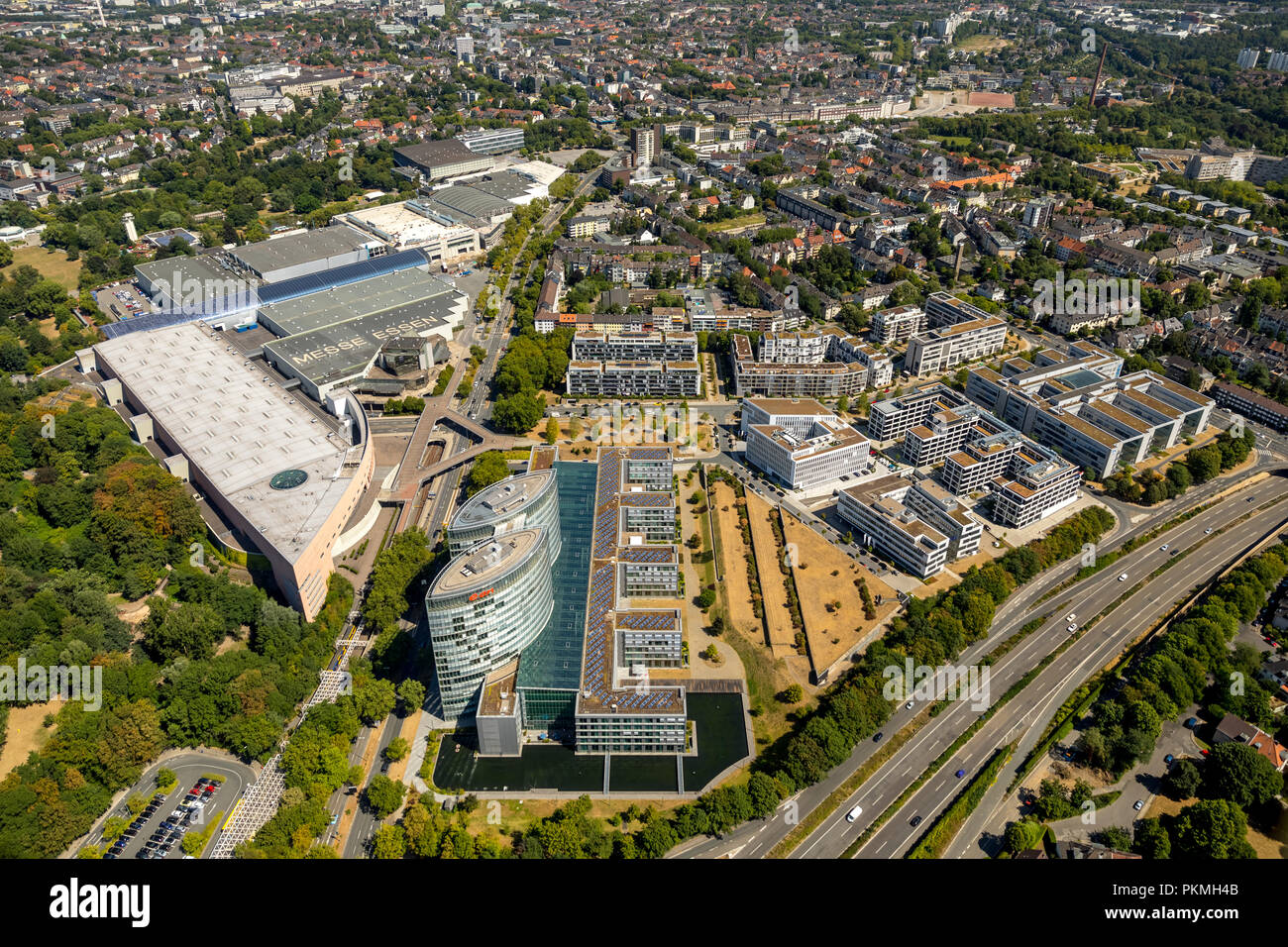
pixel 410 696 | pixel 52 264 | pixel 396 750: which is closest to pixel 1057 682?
pixel 410 696

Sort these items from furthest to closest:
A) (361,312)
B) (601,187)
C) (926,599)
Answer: (601,187), (361,312), (926,599)

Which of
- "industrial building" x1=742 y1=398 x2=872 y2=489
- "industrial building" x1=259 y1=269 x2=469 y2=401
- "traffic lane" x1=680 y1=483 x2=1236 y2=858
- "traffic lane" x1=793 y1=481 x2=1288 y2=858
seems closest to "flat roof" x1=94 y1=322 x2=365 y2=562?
"industrial building" x1=259 y1=269 x2=469 y2=401

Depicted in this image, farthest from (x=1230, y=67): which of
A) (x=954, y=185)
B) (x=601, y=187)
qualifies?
(x=601, y=187)

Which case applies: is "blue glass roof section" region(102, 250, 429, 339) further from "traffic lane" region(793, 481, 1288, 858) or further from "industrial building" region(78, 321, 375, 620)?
"traffic lane" region(793, 481, 1288, 858)

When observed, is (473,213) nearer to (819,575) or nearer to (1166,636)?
(819,575)

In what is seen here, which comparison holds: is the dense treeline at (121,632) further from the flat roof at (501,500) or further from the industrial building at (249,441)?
the flat roof at (501,500)
